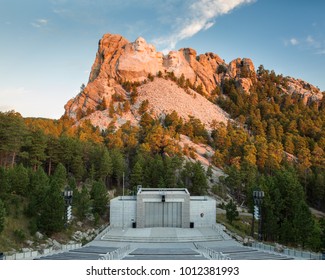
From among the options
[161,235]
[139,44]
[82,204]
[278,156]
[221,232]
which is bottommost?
[161,235]

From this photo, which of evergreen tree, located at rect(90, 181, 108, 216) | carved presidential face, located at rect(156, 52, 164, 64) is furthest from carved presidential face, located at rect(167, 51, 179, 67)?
evergreen tree, located at rect(90, 181, 108, 216)

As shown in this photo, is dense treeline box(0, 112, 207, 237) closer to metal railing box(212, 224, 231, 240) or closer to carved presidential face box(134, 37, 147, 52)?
metal railing box(212, 224, 231, 240)

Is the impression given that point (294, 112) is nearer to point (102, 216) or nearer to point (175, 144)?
point (175, 144)

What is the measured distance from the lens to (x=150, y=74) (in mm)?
93125

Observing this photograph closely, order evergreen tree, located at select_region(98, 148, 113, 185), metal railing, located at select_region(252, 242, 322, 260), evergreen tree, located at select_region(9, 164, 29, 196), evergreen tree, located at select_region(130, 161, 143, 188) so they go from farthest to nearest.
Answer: evergreen tree, located at select_region(130, 161, 143, 188)
evergreen tree, located at select_region(98, 148, 113, 185)
evergreen tree, located at select_region(9, 164, 29, 196)
metal railing, located at select_region(252, 242, 322, 260)

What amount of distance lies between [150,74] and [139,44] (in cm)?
976

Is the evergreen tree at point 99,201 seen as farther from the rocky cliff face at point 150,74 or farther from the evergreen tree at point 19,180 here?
the rocky cliff face at point 150,74

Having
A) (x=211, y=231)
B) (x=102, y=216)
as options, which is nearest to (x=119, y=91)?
(x=102, y=216)

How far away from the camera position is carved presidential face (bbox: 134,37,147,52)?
93062mm

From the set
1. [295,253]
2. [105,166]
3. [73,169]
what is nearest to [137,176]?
[105,166]

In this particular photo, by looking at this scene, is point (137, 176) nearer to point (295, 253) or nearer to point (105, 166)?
point (105, 166)

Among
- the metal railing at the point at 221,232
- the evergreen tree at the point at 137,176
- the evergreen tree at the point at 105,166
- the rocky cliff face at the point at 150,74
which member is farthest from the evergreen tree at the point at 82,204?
the rocky cliff face at the point at 150,74

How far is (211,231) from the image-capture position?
26.5 metres

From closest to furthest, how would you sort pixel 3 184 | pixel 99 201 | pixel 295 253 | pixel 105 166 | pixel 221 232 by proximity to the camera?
pixel 295 253, pixel 3 184, pixel 221 232, pixel 99 201, pixel 105 166
